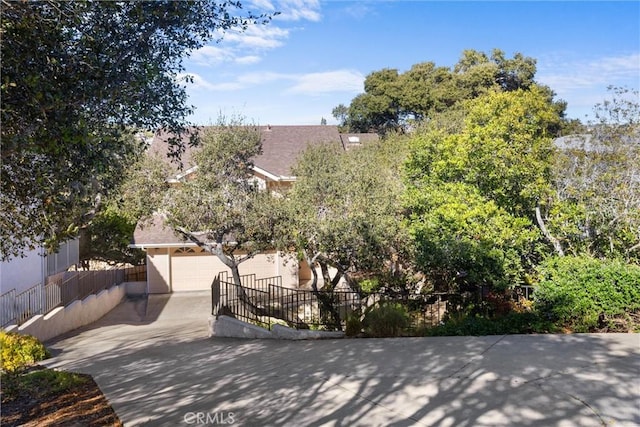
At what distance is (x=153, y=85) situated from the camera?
6488 mm

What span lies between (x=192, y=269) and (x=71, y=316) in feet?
23.0

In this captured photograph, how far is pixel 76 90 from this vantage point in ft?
18.6

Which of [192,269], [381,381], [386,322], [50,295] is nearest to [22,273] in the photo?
[50,295]

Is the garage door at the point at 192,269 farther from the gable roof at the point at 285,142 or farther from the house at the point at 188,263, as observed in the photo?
the gable roof at the point at 285,142

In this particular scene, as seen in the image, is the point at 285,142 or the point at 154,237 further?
the point at 285,142

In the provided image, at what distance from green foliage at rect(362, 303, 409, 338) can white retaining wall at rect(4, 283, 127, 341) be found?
826cm

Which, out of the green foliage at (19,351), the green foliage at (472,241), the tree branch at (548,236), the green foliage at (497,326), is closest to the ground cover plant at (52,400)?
the green foliage at (19,351)

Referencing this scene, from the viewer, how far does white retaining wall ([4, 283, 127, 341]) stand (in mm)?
13000

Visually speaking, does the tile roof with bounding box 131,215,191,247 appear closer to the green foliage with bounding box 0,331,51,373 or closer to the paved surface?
the paved surface

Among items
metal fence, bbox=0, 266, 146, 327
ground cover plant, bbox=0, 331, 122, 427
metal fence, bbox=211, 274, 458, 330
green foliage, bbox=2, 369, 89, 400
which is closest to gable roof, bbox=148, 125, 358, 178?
metal fence, bbox=0, 266, 146, 327

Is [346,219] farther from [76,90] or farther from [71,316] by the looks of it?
[71,316]

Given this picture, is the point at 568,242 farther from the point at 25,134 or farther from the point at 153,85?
the point at 25,134

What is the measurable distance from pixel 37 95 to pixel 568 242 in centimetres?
1198

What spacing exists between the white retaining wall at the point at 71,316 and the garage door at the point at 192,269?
2461mm
